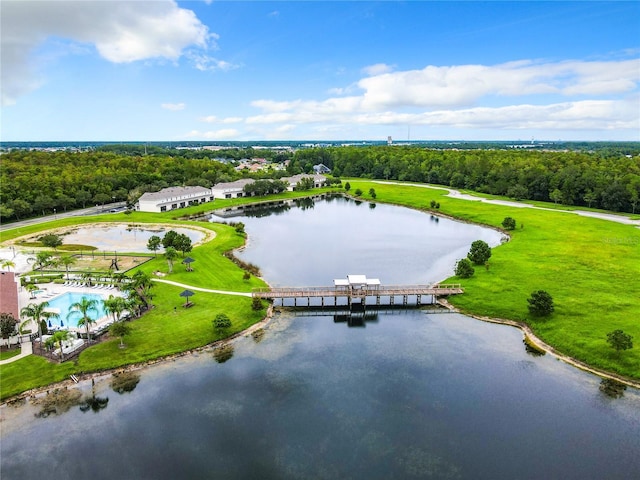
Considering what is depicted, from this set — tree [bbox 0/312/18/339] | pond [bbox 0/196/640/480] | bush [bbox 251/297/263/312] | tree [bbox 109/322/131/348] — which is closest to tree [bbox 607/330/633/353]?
pond [bbox 0/196/640/480]

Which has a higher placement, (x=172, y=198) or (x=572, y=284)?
(x=172, y=198)

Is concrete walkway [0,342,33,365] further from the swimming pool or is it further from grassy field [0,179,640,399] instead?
the swimming pool

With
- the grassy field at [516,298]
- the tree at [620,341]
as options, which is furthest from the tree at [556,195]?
the tree at [620,341]

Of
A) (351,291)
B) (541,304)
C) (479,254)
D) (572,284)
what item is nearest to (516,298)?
(541,304)

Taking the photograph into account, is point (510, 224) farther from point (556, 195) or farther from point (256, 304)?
point (256, 304)

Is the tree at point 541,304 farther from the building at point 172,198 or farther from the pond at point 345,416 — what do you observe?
the building at point 172,198

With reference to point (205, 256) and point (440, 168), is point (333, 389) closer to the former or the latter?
point (205, 256)
